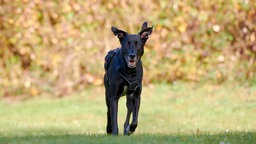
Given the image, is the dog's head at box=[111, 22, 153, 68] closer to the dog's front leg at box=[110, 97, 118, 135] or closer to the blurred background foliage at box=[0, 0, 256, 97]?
the dog's front leg at box=[110, 97, 118, 135]

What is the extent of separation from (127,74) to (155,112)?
7.45 metres

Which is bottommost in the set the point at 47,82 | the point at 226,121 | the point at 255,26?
the point at 226,121

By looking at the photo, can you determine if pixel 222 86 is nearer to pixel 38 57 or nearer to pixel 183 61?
pixel 183 61

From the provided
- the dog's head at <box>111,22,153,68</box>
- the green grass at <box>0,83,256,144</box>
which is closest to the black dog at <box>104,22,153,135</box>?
the dog's head at <box>111,22,153,68</box>

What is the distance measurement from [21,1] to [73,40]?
1785 mm

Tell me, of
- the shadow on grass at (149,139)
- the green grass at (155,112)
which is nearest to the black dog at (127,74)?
the shadow on grass at (149,139)

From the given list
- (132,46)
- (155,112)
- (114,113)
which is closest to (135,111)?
(114,113)

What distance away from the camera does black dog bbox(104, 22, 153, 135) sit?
926 cm

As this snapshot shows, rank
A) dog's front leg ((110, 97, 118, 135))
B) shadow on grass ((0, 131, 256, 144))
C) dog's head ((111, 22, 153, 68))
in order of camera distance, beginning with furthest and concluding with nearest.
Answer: dog's front leg ((110, 97, 118, 135)) < dog's head ((111, 22, 153, 68)) < shadow on grass ((0, 131, 256, 144))

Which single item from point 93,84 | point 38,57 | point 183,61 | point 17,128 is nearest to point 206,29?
point 183,61

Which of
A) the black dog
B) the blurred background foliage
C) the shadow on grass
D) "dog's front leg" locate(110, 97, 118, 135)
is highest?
the blurred background foliage

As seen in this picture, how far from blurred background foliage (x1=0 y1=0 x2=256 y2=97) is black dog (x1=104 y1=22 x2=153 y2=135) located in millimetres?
10415

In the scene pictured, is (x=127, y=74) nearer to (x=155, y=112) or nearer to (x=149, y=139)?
(x=149, y=139)

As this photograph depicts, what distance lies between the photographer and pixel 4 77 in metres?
20.5
